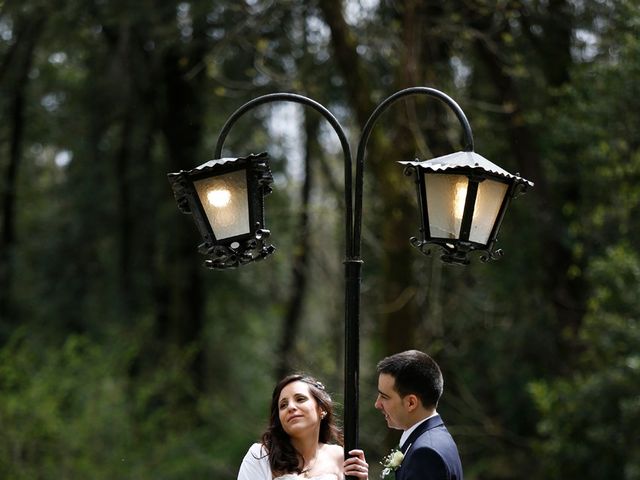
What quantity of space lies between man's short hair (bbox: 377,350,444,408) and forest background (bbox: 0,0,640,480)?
269 inches

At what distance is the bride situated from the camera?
555 centimetres

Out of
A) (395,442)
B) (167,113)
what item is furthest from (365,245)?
(395,442)

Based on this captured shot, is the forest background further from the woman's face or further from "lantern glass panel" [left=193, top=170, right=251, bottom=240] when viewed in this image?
"lantern glass panel" [left=193, top=170, right=251, bottom=240]

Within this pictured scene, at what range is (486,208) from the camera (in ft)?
16.8

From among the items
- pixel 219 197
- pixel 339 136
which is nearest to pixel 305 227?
pixel 339 136

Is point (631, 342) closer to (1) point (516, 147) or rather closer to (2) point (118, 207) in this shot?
(1) point (516, 147)

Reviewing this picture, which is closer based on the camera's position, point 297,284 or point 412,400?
point 412,400

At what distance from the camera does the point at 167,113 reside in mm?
17578

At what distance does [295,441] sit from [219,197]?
1301 mm

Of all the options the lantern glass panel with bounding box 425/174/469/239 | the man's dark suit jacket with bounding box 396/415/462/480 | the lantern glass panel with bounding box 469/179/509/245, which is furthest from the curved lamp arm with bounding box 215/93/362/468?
the lantern glass panel with bounding box 469/179/509/245

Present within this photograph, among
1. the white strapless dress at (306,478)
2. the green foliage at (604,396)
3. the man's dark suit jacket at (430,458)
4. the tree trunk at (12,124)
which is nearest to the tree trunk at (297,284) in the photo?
the tree trunk at (12,124)

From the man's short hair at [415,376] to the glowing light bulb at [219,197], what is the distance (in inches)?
38.8

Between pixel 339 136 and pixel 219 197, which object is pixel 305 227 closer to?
pixel 339 136

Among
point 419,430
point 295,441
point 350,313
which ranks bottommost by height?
point 295,441
